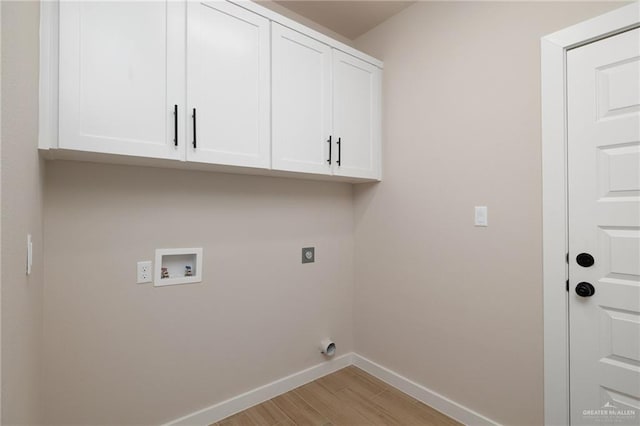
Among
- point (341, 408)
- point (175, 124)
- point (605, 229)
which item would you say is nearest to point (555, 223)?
point (605, 229)

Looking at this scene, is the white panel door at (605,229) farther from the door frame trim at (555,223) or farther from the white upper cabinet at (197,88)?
the white upper cabinet at (197,88)

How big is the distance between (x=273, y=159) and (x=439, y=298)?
56.2 inches

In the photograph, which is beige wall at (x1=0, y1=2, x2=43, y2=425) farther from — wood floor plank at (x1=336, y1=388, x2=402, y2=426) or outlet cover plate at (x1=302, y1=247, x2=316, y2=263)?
wood floor plank at (x1=336, y1=388, x2=402, y2=426)

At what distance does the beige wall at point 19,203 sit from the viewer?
2.32 feet

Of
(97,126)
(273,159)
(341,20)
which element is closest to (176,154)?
(97,126)

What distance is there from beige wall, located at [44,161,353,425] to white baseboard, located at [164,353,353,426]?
0.14 feet

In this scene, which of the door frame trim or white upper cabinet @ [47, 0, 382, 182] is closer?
white upper cabinet @ [47, 0, 382, 182]

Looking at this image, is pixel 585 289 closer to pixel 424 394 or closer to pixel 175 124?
pixel 424 394

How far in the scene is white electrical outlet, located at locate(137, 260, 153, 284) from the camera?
1689 mm

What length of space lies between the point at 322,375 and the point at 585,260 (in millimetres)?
1902

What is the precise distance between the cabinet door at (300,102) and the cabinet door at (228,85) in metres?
0.07

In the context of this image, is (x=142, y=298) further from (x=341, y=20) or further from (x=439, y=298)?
(x=341, y=20)

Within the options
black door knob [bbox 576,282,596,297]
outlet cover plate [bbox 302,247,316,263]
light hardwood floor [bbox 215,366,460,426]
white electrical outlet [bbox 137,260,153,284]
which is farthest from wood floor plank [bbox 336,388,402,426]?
white electrical outlet [bbox 137,260,153,284]

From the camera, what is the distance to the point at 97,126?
1326 millimetres
